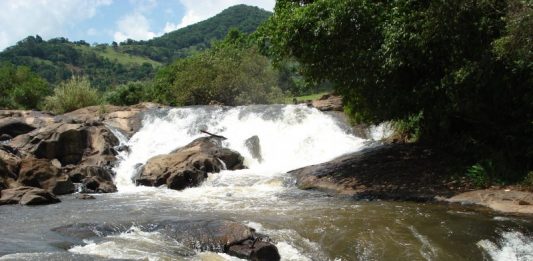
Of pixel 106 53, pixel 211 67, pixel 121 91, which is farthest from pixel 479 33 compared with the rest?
pixel 106 53

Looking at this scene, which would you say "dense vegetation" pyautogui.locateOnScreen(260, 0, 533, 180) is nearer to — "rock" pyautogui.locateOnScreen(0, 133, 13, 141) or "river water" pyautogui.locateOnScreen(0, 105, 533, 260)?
"river water" pyautogui.locateOnScreen(0, 105, 533, 260)

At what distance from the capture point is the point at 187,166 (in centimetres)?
1770

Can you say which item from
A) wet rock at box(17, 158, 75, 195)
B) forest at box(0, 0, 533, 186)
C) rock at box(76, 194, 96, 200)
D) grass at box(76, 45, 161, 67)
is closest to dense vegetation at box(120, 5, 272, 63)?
grass at box(76, 45, 161, 67)

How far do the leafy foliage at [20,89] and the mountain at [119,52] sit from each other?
4380cm

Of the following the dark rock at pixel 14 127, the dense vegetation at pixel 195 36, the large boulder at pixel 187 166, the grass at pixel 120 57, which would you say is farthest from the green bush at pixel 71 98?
the dense vegetation at pixel 195 36

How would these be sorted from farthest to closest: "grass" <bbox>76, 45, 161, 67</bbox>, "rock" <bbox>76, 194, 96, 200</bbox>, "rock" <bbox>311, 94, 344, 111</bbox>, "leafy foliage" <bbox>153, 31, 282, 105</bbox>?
"grass" <bbox>76, 45, 161, 67</bbox>, "leafy foliage" <bbox>153, 31, 282, 105</bbox>, "rock" <bbox>311, 94, 344, 111</bbox>, "rock" <bbox>76, 194, 96, 200</bbox>

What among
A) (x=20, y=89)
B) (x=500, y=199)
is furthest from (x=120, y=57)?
(x=500, y=199)

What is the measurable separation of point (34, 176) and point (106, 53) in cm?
Answer: 11887

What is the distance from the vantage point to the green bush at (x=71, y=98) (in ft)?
103

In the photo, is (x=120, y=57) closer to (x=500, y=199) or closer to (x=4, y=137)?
(x=4, y=137)

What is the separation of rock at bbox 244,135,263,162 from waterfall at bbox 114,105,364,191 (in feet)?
0.45

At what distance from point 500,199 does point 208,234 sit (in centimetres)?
689

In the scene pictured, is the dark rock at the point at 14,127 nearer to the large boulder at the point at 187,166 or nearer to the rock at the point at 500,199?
the large boulder at the point at 187,166

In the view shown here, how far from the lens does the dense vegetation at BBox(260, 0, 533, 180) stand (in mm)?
12758
